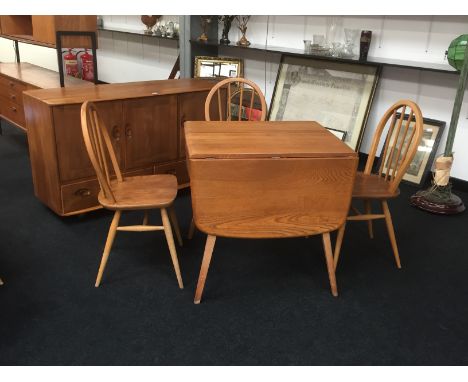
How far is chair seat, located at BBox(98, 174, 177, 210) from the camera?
1.86 meters

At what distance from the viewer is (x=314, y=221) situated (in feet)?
5.97

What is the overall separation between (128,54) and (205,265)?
408 cm

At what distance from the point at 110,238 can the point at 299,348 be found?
0.90 metres

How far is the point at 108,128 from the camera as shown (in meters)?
2.43

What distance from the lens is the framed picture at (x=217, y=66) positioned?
4.02 m

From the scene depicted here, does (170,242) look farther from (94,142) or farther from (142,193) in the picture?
(94,142)

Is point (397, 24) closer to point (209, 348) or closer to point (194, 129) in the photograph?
point (194, 129)

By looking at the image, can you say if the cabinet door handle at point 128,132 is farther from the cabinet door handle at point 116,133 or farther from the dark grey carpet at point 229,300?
the dark grey carpet at point 229,300

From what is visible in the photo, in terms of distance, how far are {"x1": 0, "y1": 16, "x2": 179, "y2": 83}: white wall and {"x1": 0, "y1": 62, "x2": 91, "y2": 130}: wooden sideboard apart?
1219mm

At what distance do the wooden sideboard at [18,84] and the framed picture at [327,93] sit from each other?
1.58m

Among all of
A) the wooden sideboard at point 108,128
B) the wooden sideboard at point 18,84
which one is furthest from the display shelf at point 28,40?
the wooden sideboard at point 108,128

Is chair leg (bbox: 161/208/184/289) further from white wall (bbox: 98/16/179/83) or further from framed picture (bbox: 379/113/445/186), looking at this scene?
white wall (bbox: 98/16/179/83)

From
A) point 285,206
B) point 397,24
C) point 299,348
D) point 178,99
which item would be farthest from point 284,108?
point 299,348
